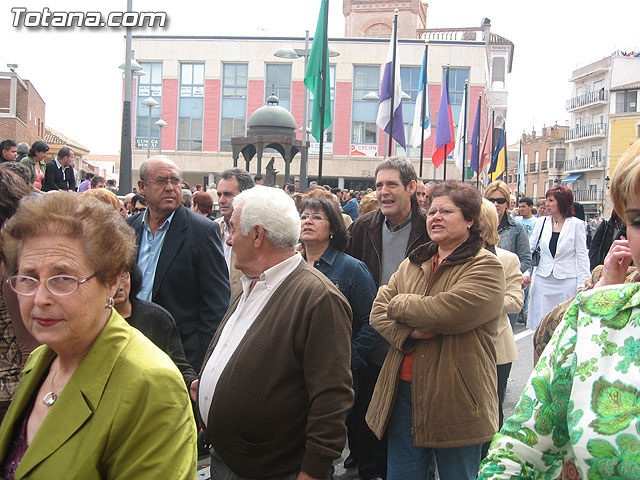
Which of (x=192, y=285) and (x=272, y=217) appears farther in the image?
(x=192, y=285)

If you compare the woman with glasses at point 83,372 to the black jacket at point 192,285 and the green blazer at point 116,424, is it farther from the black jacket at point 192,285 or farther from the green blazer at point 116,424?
the black jacket at point 192,285

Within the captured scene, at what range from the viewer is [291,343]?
304cm

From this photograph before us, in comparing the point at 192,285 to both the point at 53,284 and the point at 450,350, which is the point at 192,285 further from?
the point at 53,284

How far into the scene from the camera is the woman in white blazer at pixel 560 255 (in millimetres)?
8562

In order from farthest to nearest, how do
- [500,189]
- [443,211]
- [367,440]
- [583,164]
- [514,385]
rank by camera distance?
1. [583,164]
2. [500,189]
3. [514,385]
4. [367,440]
5. [443,211]

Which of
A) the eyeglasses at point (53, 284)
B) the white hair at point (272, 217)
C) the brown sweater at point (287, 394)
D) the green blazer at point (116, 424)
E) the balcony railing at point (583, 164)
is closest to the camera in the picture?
the green blazer at point (116, 424)

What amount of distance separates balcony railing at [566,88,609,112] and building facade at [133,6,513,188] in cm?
3179

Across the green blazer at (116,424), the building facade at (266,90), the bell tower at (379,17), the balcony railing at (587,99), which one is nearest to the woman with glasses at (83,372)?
the green blazer at (116,424)

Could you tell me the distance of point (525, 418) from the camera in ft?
6.13

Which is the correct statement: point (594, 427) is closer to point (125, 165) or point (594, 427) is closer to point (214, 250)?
point (214, 250)

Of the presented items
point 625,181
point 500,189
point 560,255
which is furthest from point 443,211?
point 560,255

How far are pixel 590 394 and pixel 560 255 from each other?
Result: 291 inches

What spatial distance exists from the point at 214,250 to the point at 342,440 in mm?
2028

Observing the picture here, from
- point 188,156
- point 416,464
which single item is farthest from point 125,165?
point 188,156
